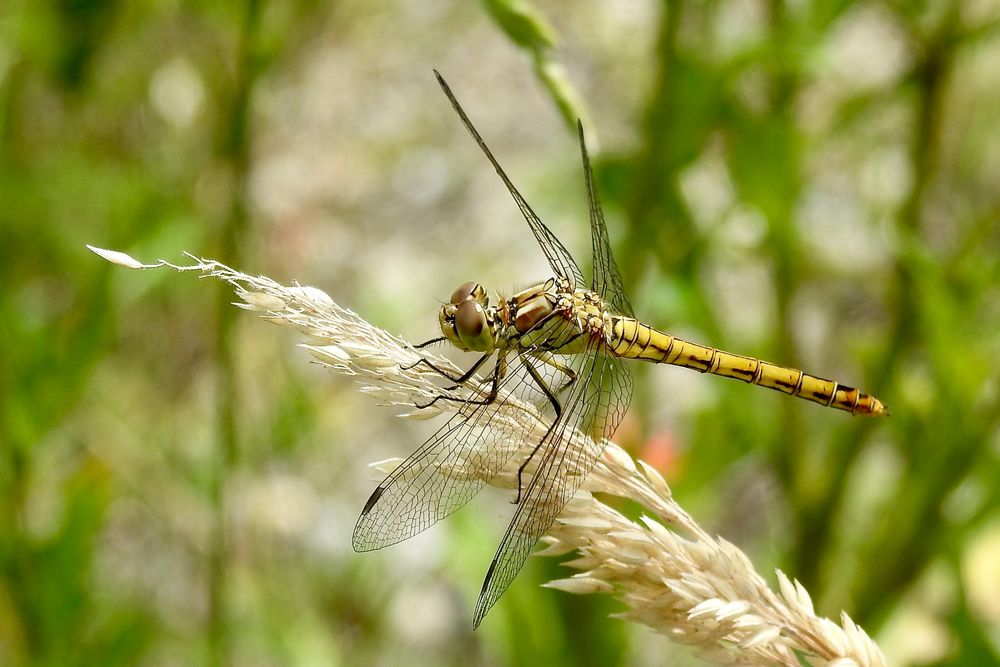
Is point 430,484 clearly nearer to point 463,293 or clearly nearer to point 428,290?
point 463,293

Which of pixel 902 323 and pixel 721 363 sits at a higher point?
pixel 902 323

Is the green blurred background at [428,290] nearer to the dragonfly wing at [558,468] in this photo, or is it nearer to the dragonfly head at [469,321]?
the dragonfly wing at [558,468]

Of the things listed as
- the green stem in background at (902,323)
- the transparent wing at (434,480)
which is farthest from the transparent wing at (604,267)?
the green stem in background at (902,323)

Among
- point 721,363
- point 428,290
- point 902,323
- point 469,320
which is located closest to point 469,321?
point 469,320

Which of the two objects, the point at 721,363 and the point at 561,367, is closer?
the point at 561,367

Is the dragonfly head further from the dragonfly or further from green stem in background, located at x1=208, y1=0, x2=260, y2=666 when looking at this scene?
green stem in background, located at x1=208, y1=0, x2=260, y2=666

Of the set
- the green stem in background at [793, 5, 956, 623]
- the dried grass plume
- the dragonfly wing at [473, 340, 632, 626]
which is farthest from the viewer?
the green stem in background at [793, 5, 956, 623]

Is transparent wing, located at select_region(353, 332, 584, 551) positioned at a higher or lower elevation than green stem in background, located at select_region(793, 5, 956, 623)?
lower

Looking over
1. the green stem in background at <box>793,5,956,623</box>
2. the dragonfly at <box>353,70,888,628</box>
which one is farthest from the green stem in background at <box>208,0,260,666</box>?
the green stem in background at <box>793,5,956,623</box>
